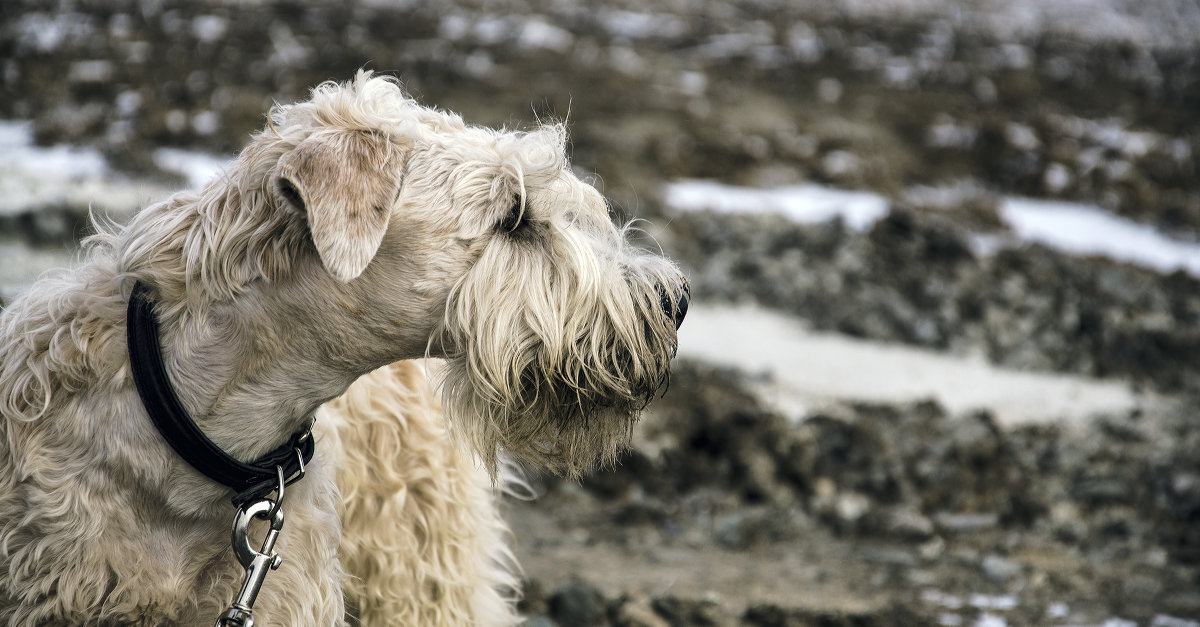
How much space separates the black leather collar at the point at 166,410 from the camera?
2.46 m

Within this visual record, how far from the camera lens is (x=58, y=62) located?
12.3 m

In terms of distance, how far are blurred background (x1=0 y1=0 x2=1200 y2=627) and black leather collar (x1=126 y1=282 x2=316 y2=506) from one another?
2085 mm

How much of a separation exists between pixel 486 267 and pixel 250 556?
0.98m

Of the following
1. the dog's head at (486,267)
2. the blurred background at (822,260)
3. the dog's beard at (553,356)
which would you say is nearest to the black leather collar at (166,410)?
the dog's head at (486,267)

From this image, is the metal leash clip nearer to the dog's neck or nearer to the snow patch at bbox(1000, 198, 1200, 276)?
the dog's neck

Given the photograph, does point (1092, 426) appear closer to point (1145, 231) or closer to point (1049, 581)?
point (1049, 581)

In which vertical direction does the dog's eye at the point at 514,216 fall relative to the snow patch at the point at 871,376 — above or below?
above

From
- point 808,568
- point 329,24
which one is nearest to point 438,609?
point 808,568

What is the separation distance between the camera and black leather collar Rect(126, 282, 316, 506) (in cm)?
246

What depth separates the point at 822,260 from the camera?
930 centimetres

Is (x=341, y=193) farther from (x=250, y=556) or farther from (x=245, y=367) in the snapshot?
(x=250, y=556)

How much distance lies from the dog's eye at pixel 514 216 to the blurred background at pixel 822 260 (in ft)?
4.60

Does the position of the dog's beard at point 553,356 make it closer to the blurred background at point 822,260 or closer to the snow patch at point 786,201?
the blurred background at point 822,260

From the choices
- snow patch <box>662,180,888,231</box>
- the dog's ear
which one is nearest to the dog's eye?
the dog's ear
